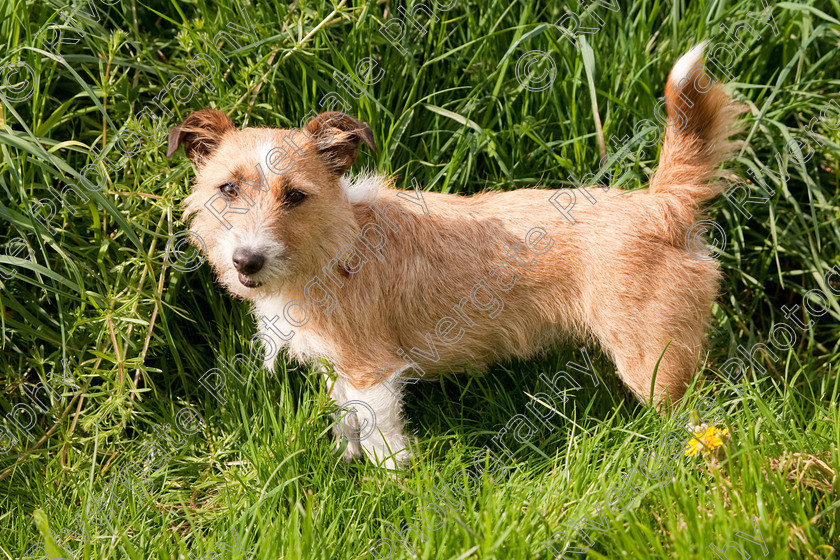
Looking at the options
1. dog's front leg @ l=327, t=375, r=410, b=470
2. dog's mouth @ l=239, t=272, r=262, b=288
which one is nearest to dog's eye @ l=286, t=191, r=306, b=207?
dog's mouth @ l=239, t=272, r=262, b=288

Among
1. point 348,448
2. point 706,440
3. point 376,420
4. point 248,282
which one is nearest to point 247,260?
point 248,282

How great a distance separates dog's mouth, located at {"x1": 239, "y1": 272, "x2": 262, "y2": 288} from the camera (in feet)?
A: 8.84

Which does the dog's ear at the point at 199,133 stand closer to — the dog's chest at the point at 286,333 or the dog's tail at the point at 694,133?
the dog's chest at the point at 286,333

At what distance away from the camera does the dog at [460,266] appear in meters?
2.89

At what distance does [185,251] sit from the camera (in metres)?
3.44

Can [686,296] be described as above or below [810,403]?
above

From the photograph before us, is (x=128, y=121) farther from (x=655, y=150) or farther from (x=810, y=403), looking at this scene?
(x=810, y=403)

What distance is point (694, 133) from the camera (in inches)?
119

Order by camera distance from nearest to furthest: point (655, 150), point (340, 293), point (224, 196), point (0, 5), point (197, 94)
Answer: point (224, 196) < point (340, 293) < point (0, 5) < point (197, 94) < point (655, 150)

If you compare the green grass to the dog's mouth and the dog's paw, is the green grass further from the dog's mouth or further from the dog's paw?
the dog's mouth

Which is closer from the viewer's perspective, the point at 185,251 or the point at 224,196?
the point at 224,196

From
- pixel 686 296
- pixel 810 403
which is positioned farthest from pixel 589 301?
pixel 810 403

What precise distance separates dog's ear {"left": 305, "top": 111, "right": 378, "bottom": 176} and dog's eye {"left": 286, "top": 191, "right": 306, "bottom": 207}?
0.84 ft

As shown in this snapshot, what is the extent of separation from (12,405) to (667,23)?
4296 millimetres
